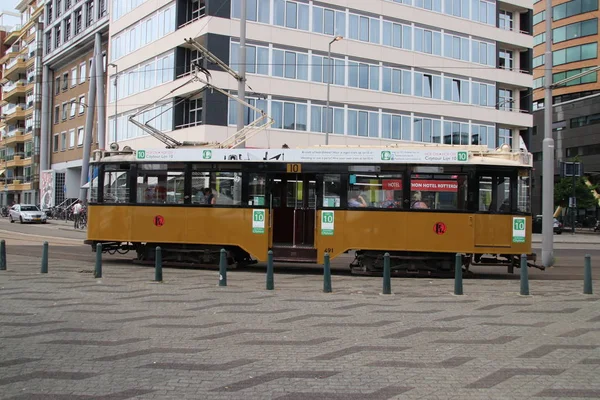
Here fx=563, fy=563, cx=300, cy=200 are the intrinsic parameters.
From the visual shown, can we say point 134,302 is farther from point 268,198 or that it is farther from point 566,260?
point 566,260

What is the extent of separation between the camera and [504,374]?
19.5ft

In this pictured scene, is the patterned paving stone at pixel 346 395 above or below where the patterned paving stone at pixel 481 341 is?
below

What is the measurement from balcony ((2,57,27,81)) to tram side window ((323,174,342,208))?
7010 cm

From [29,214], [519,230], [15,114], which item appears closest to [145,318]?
[519,230]

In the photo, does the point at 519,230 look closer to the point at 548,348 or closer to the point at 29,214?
the point at 548,348

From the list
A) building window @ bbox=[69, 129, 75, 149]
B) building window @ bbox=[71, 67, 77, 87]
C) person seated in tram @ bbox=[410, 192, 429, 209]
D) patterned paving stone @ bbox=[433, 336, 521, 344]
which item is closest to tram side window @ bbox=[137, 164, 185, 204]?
person seated in tram @ bbox=[410, 192, 429, 209]

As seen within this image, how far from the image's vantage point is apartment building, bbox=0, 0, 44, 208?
6536cm

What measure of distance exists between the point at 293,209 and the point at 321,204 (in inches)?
35.0

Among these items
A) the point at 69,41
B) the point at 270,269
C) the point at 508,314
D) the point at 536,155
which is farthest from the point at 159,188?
the point at 536,155

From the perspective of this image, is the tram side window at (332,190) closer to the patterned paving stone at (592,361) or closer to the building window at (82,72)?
the patterned paving stone at (592,361)

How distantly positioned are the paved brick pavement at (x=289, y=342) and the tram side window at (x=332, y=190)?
307cm

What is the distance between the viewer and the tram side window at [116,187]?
15461mm

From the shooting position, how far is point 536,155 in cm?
7394

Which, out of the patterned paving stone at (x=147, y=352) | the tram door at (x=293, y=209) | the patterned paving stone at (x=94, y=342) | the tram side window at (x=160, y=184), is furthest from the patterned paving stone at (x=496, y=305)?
the tram side window at (x=160, y=184)
